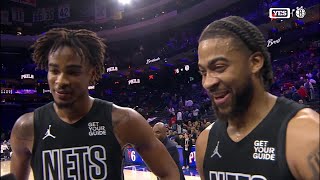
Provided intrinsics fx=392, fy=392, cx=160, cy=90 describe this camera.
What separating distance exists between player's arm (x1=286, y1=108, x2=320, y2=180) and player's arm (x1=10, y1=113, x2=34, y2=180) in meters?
2.03

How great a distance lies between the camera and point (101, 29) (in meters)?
31.4

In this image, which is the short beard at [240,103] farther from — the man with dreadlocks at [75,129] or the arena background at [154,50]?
the arena background at [154,50]

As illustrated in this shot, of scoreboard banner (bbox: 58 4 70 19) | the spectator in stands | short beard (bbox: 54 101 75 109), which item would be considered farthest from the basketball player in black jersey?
scoreboard banner (bbox: 58 4 70 19)

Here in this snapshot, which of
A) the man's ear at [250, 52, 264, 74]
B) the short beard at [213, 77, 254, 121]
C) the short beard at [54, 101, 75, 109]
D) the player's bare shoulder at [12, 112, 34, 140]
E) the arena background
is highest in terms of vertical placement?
the arena background

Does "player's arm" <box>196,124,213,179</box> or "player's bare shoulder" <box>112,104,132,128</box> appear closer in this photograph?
"player's arm" <box>196,124,213,179</box>

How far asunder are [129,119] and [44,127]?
26.3 inches

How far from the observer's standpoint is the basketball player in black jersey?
6.11ft

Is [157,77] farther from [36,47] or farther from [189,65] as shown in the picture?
[36,47]

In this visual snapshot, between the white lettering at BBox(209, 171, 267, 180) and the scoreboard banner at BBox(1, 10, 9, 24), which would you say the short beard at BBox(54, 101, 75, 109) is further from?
the scoreboard banner at BBox(1, 10, 9, 24)

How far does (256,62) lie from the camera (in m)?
2.09

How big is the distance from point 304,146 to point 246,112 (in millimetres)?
408

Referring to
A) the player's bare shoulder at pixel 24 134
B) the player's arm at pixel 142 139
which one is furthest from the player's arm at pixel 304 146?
the player's bare shoulder at pixel 24 134

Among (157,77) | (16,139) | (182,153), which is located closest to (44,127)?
(16,139)

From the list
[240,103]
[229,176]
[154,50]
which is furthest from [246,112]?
[154,50]
